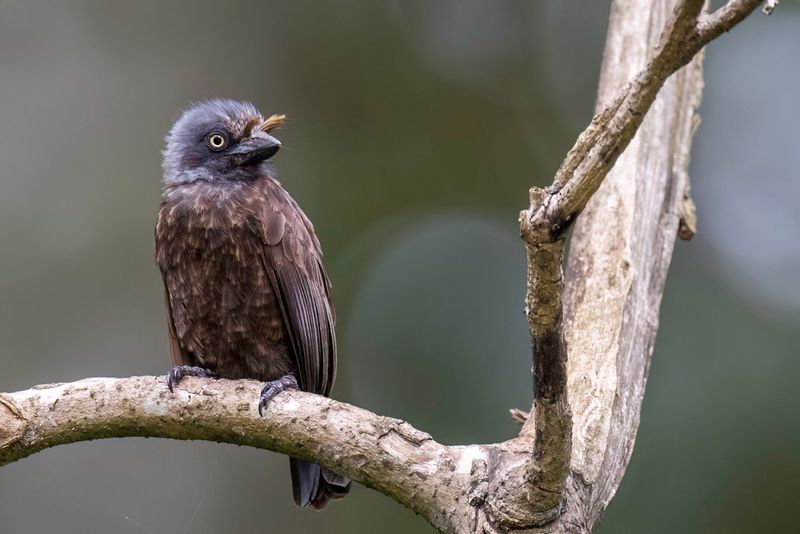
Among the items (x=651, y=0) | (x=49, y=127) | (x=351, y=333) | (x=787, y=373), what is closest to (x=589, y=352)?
(x=651, y=0)

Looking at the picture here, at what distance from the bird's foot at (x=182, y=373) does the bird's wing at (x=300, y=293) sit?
356mm

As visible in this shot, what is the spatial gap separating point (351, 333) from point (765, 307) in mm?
2996

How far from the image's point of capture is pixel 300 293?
3859mm

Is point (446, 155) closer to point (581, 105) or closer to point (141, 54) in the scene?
point (581, 105)

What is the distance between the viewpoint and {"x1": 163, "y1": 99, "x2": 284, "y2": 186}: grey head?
415 cm

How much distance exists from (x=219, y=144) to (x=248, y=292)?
81cm

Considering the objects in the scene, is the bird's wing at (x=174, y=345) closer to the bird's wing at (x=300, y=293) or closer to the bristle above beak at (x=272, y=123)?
the bird's wing at (x=300, y=293)

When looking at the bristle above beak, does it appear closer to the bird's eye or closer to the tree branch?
the bird's eye

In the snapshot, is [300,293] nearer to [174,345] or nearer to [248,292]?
[248,292]

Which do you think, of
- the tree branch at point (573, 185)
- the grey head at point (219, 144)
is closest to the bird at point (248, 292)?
the grey head at point (219, 144)

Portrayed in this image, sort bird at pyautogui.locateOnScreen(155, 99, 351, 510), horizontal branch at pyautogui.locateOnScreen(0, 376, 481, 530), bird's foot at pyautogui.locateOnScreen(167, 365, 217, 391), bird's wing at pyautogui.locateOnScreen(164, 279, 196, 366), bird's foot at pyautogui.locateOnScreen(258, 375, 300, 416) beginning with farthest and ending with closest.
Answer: bird's wing at pyautogui.locateOnScreen(164, 279, 196, 366) < bird at pyautogui.locateOnScreen(155, 99, 351, 510) < bird's foot at pyautogui.locateOnScreen(167, 365, 217, 391) < bird's foot at pyautogui.locateOnScreen(258, 375, 300, 416) < horizontal branch at pyautogui.locateOnScreen(0, 376, 481, 530)

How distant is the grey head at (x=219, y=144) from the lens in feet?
13.6

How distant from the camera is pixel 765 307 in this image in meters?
6.47

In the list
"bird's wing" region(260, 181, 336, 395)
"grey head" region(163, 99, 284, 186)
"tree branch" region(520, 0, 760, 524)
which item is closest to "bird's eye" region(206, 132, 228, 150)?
"grey head" region(163, 99, 284, 186)
